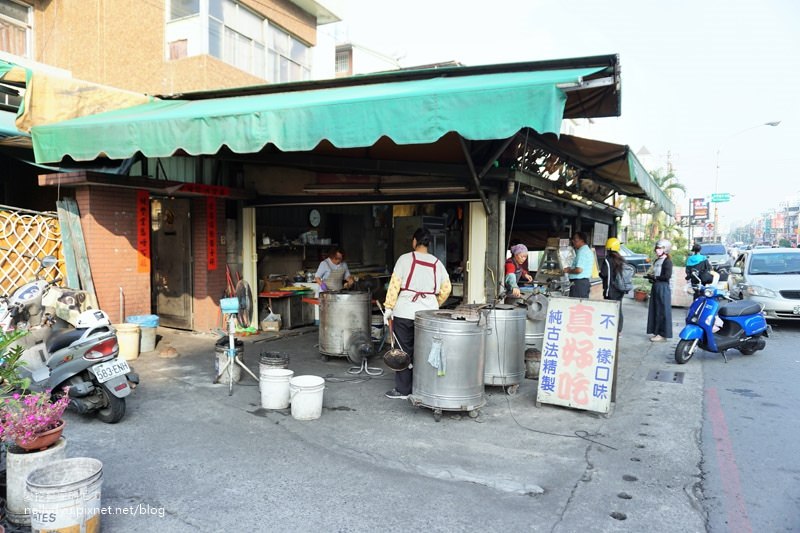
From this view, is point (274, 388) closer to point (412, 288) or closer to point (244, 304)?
point (412, 288)

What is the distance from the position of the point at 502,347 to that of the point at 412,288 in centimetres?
138

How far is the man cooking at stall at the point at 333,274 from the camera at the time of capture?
9.42 metres

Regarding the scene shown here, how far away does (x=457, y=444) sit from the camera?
476 cm

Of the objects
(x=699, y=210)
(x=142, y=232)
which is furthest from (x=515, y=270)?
(x=699, y=210)

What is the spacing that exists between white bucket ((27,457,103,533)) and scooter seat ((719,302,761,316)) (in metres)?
8.70

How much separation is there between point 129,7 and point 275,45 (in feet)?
14.1

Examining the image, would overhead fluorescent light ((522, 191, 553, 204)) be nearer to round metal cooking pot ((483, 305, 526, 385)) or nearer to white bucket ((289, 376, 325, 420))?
round metal cooking pot ((483, 305, 526, 385))

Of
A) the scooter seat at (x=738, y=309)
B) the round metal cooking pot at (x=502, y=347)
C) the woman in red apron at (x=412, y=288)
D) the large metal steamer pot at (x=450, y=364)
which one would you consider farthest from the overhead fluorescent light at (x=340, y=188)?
the scooter seat at (x=738, y=309)

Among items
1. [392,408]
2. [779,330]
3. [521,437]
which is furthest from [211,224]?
[779,330]

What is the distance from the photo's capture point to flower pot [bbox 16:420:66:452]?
3.19 meters

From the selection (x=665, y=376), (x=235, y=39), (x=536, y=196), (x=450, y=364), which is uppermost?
(x=235, y=39)

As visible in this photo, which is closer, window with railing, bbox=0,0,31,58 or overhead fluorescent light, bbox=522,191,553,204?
overhead fluorescent light, bbox=522,191,553,204

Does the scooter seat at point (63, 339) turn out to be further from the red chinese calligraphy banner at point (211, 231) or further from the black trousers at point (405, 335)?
the red chinese calligraphy banner at point (211, 231)

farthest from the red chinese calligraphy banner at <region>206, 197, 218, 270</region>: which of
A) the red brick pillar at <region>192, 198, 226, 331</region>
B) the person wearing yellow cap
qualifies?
the person wearing yellow cap
